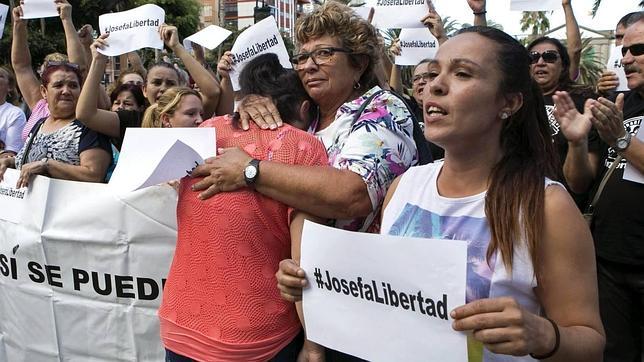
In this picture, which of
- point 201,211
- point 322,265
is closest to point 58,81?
point 201,211

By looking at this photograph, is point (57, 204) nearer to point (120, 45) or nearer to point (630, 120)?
point (120, 45)

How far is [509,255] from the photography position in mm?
1416

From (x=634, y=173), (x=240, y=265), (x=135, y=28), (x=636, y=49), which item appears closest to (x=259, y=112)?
(x=240, y=265)

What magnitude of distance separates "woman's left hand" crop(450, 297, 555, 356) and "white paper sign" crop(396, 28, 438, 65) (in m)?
4.04

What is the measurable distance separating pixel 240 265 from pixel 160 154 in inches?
17.9

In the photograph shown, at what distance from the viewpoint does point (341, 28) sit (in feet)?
6.91

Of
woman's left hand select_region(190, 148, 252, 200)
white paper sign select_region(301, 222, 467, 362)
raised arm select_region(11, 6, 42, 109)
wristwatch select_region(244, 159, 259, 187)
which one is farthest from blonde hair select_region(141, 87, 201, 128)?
white paper sign select_region(301, 222, 467, 362)

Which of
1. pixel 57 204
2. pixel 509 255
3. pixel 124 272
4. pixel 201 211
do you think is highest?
pixel 509 255

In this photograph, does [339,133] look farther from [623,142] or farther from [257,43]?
[257,43]

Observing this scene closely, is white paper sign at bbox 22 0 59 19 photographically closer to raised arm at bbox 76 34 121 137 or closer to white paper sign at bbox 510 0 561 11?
raised arm at bbox 76 34 121 137

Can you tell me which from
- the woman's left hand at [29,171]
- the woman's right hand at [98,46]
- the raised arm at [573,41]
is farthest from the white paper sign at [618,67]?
the woman's left hand at [29,171]

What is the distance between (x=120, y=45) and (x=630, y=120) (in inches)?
134

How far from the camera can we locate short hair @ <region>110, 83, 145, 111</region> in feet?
14.6

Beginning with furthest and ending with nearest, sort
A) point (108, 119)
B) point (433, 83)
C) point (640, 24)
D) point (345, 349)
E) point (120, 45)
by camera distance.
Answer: point (120, 45) → point (108, 119) → point (640, 24) → point (345, 349) → point (433, 83)
